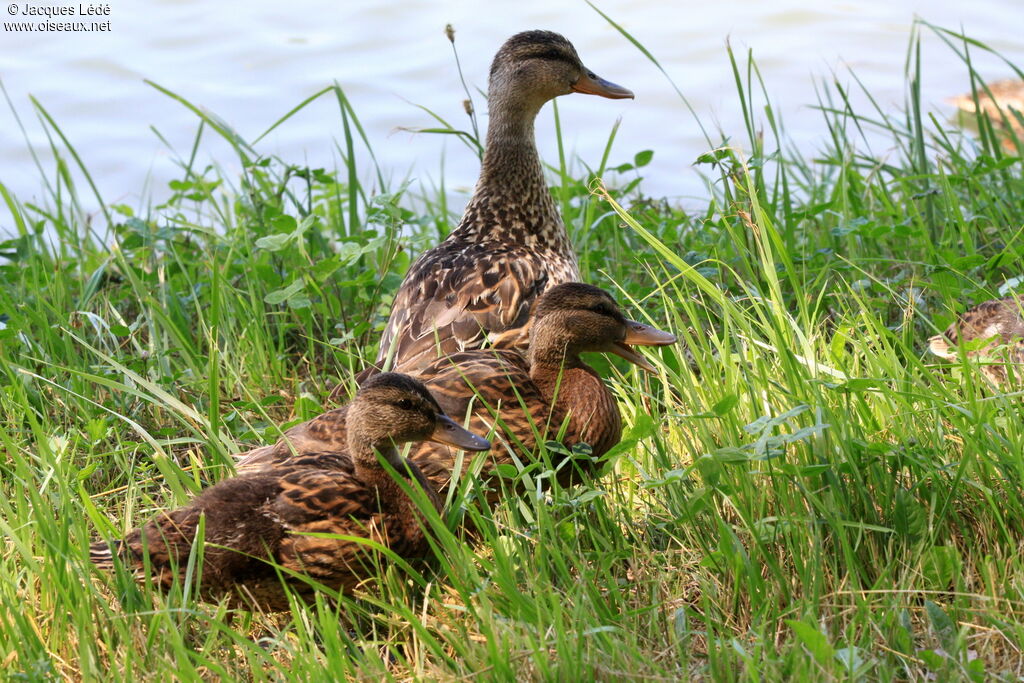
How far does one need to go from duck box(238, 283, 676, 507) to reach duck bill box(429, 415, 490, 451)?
0.53ft

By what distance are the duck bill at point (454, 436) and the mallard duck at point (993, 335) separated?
5.01ft

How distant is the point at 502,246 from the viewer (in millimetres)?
5355

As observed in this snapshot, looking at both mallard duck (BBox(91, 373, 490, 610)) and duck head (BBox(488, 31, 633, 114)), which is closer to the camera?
mallard duck (BBox(91, 373, 490, 610))

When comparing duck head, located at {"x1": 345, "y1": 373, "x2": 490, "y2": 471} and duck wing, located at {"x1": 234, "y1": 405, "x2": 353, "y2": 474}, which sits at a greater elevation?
duck head, located at {"x1": 345, "y1": 373, "x2": 490, "y2": 471}

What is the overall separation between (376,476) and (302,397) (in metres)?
1.16

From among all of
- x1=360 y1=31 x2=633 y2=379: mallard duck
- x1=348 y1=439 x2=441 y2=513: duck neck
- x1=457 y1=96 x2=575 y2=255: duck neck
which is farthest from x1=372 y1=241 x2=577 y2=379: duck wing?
x1=348 y1=439 x2=441 y2=513: duck neck

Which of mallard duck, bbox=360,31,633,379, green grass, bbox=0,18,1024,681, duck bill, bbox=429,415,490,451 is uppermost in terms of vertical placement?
mallard duck, bbox=360,31,633,379

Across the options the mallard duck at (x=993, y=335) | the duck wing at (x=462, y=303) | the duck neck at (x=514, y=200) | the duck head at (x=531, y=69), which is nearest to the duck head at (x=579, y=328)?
the duck wing at (x=462, y=303)

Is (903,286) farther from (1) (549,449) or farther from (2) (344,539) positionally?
(2) (344,539)

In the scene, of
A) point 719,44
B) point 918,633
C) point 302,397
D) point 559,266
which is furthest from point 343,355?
point 719,44

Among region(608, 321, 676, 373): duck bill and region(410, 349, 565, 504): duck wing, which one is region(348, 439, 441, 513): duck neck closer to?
region(410, 349, 565, 504): duck wing

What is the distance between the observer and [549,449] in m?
3.86

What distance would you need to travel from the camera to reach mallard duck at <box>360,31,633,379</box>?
489cm

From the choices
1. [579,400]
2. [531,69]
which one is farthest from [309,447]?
[531,69]
